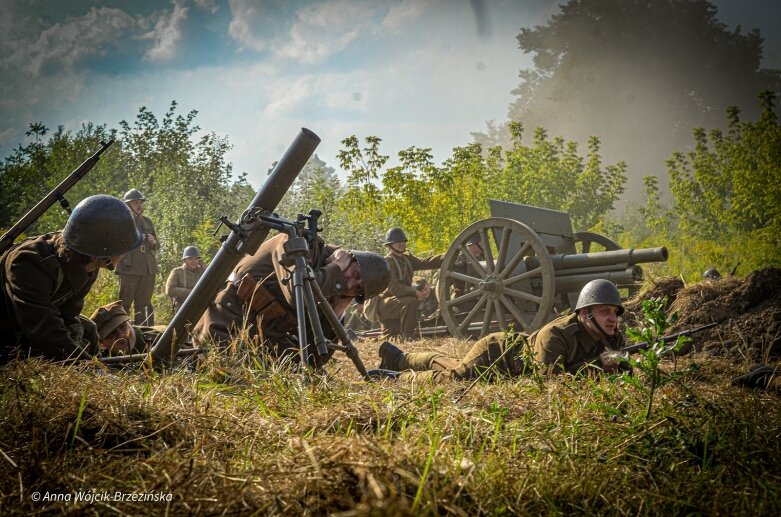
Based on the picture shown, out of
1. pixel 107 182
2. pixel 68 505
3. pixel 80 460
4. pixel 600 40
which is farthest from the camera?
pixel 600 40

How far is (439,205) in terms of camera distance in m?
13.5

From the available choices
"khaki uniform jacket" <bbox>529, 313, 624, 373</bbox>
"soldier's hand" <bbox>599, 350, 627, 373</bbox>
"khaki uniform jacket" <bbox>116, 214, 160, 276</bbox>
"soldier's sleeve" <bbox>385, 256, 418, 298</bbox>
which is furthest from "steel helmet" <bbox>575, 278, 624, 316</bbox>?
"khaki uniform jacket" <bbox>116, 214, 160, 276</bbox>

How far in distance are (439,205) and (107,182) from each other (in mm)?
14770

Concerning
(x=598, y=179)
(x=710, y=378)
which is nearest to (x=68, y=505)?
(x=710, y=378)

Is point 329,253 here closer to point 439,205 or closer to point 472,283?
point 472,283

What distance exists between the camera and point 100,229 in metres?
3.91

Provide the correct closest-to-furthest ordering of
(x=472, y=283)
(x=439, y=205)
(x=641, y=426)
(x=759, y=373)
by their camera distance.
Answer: (x=641, y=426), (x=759, y=373), (x=472, y=283), (x=439, y=205)

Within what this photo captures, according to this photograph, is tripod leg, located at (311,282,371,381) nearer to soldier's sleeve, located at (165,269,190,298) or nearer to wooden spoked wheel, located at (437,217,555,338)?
wooden spoked wheel, located at (437,217,555,338)

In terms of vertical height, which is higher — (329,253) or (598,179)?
(598,179)

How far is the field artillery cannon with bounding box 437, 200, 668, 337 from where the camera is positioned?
740cm

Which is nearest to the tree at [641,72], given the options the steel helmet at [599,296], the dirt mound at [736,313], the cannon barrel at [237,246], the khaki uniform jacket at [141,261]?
the khaki uniform jacket at [141,261]

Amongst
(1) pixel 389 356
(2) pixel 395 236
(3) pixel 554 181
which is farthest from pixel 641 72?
(1) pixel 389 356

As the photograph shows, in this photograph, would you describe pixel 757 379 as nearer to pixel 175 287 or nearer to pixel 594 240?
pixel 594 240

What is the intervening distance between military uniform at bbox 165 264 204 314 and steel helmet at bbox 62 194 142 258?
23.4 feet
